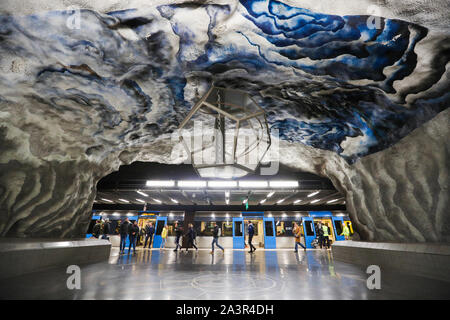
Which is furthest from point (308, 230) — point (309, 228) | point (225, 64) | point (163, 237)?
point (225, 64)

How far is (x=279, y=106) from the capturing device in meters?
4.49

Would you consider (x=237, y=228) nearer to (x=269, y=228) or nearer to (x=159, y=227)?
(x=269, y=228)

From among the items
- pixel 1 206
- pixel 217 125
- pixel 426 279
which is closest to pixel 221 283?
pixel 217 125

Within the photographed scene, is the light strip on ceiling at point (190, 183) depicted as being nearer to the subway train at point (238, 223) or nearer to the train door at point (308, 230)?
the subway train at point (238, 223)

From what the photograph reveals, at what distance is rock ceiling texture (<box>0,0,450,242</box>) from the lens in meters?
2.42

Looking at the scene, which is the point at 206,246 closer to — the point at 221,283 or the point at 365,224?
the point at 365,224

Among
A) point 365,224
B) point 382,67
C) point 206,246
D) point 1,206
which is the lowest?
point 206,246

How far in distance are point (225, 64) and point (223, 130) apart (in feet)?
3.64

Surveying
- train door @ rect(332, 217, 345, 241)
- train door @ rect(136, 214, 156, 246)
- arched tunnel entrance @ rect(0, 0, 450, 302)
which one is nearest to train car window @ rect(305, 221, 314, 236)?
train door @ rect(332, 217, 345, 241)

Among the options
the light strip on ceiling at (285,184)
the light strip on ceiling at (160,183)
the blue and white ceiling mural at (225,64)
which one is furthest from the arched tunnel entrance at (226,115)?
the light strip on ceiling at (160,183)

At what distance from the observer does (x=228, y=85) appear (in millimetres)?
3824

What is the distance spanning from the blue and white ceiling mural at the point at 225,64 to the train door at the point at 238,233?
11020 mm

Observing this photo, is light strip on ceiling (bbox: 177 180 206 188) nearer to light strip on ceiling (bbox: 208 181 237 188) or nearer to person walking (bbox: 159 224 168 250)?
light strip on ceiling (bbox: 208 181 237 188)

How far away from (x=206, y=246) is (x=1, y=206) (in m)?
12.0
